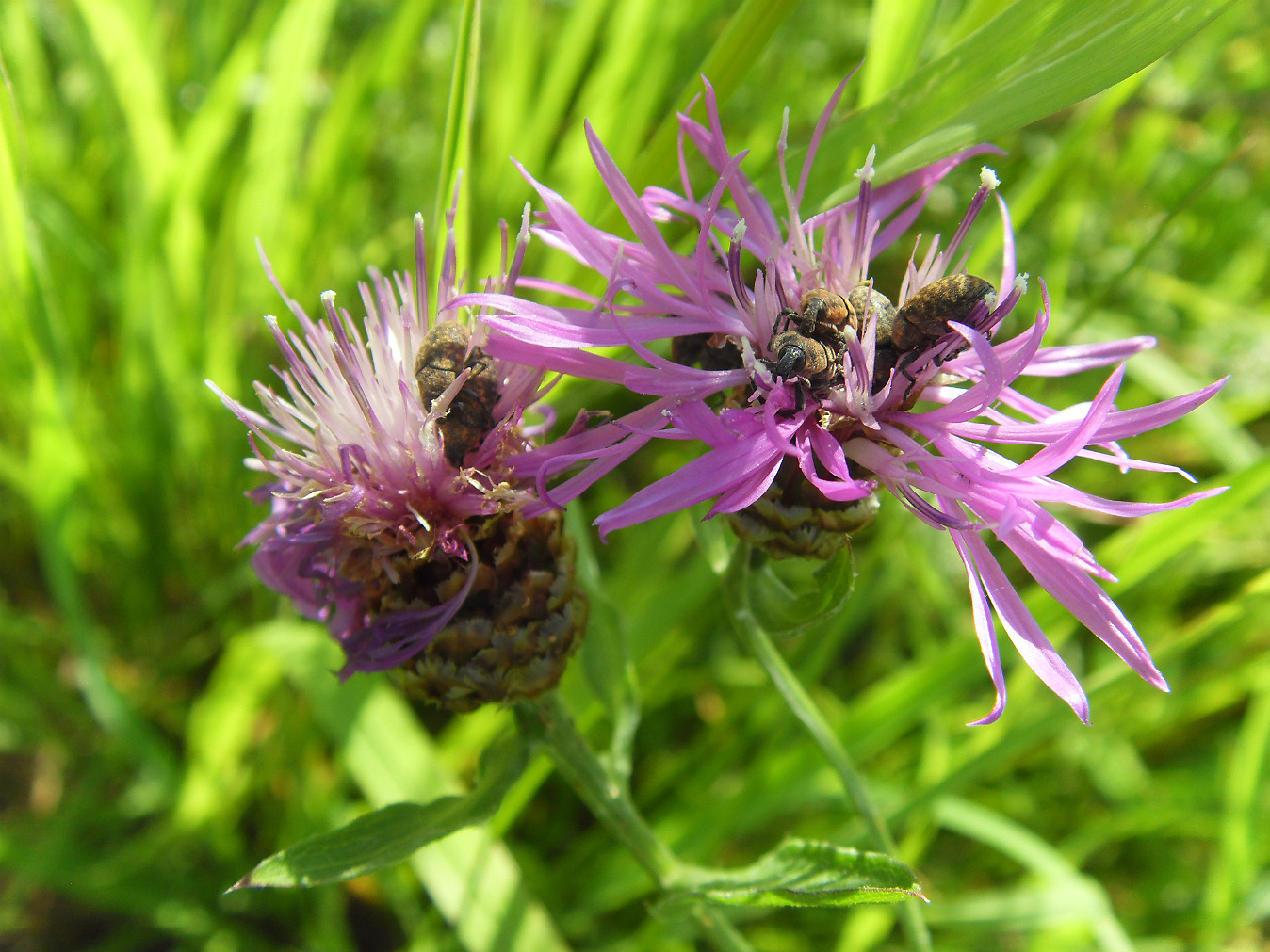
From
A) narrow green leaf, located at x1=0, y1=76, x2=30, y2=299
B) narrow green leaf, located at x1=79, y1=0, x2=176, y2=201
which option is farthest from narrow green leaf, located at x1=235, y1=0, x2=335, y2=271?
narrow green leaf, located at x1=0, y1=76, x2=30, y2=299

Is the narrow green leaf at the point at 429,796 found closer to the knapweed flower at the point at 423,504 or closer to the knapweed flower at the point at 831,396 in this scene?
the knapweed flower at the point at 423,504

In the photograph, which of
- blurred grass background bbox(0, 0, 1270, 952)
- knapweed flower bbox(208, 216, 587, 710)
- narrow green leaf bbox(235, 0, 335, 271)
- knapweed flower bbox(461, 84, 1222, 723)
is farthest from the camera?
narrow green leaf bbox(235, 0, 335, 271)

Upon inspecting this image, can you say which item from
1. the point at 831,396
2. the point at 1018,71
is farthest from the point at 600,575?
the point at 1018,71

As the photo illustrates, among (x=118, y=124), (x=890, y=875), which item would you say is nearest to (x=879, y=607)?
(x=890, y=875)

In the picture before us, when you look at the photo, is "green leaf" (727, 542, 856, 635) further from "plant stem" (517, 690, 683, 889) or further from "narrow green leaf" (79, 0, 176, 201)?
"narrow green leaf" (79, 0, 176, 201)

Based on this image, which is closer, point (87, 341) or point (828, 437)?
point (828, 437)

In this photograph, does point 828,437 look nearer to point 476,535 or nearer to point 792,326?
point 792,326

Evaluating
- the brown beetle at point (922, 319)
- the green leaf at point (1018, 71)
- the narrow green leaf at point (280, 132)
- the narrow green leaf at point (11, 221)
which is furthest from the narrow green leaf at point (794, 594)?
the narrow green leaf at point (280, 132)
